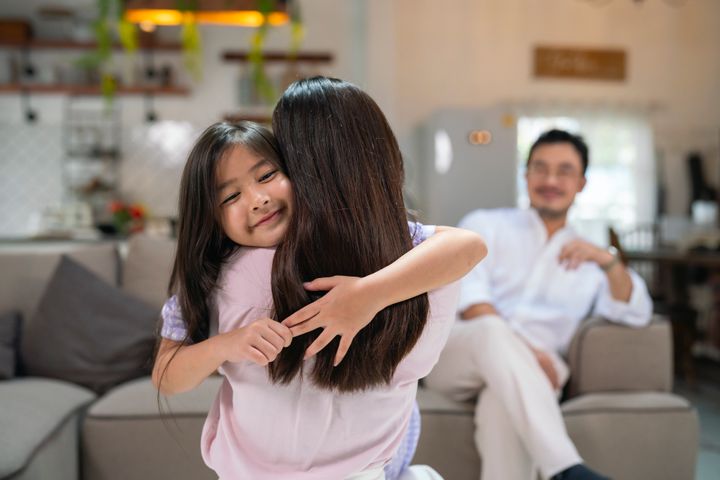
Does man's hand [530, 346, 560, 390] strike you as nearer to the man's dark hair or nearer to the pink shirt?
the man's dark hair

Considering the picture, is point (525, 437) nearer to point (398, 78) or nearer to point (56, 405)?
point (56, 405)

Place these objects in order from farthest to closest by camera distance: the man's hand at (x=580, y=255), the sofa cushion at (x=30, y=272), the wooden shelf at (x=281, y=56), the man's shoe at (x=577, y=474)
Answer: the wooden shelf at (x=281, y=56) → the sofa cushion at (x=30, y=272) → the man's hand at (x=580, y=255) → the man's shoe at (x=577, y=474)

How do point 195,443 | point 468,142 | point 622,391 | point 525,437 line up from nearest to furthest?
point 525,437, point 195,443, point 622,391, point 468,142

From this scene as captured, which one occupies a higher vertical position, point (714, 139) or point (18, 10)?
point (18, 10)

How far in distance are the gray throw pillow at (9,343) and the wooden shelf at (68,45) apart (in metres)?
4.35

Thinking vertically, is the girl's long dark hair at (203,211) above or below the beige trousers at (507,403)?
above

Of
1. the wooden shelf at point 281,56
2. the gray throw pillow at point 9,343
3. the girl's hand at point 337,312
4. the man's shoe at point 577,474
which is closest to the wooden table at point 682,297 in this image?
the man's shoe at point 577,474

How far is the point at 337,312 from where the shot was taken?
0.94 meters

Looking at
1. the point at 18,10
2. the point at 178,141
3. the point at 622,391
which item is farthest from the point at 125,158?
the point at 622,391

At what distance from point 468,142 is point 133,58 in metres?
3.27

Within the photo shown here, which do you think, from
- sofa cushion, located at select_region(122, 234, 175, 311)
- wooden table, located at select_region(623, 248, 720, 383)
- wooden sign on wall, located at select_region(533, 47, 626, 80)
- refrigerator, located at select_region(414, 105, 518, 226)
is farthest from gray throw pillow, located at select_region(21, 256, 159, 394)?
wooden sign on wall, located at select_region(533, 47, 626, 80)

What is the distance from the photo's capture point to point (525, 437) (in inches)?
73.2

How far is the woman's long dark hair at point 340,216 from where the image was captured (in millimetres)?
972

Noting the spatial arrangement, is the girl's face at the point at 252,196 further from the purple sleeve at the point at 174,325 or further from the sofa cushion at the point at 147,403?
the sofa cushion at the point at 147,403
